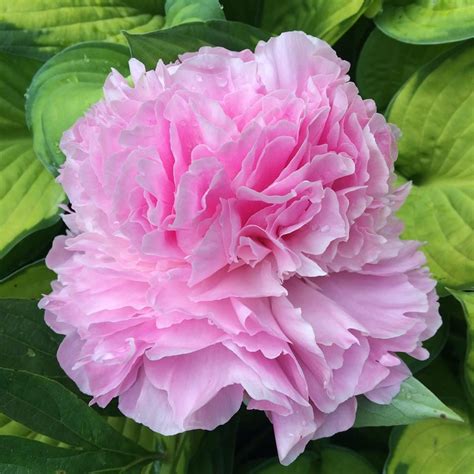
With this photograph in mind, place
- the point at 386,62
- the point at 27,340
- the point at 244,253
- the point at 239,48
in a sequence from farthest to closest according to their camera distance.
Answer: the point at 386,62, the point at 239,48, the point at 27,340, the point at 244,253

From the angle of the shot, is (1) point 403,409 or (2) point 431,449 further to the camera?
(2) point 431,449

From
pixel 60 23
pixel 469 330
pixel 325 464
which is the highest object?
pixel 60 23

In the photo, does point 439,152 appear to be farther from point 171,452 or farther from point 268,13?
point 171,452

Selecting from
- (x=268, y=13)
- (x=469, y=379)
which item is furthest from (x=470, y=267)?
(x=268, y=13)

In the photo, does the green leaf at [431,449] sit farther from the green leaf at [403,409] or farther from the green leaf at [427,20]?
the green leaf at [427,20]

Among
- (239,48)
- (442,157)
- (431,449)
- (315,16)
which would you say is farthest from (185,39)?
(431,449)

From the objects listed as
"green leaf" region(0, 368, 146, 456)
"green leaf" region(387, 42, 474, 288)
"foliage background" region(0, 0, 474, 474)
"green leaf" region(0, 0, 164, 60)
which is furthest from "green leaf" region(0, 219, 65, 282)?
"green leaf" region(387, 42, 474, 288)

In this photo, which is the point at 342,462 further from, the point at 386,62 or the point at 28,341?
the point at 386,62

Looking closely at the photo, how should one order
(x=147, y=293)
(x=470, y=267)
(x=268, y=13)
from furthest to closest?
(x=268, y=13) → (x=470, y=267) → (x=147, y=293)
